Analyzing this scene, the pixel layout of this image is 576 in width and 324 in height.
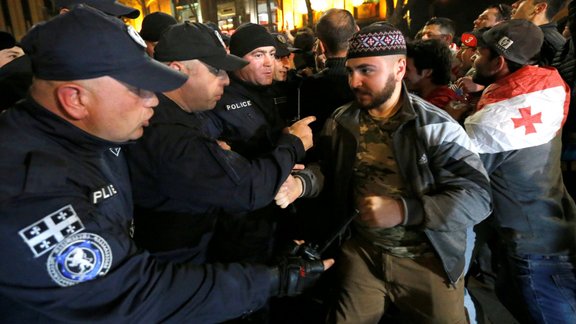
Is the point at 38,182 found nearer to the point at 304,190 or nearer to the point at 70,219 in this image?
the point at 70,219

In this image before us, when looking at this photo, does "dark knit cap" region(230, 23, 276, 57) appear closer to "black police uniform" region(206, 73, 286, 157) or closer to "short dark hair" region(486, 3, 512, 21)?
"black police uniform" region(206, 73, 286, 157)

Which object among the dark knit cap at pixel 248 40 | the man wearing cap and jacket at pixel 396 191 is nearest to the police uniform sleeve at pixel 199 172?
the man wearing cap and jacket at pixel 396 191

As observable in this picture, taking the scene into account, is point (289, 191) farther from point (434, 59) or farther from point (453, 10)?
point (453, 10)

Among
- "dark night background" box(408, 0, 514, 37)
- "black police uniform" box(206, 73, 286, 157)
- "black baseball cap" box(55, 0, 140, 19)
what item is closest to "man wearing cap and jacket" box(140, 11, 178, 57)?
"black baseball cap" box(55, 0, 140, 19)

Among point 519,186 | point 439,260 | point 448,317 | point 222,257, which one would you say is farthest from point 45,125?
point 519,186

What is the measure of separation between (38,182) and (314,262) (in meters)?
1.23

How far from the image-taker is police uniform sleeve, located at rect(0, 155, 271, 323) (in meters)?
1.09

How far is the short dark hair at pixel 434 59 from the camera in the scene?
3121mm

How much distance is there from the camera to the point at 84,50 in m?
1.23

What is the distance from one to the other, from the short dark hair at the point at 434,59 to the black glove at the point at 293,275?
221 centimetres

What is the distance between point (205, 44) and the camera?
218 centimetres

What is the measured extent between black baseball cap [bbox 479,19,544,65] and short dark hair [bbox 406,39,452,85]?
2.04 feet

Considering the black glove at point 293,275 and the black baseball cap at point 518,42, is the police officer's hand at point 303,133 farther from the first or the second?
the black baseball cap at point 518,42

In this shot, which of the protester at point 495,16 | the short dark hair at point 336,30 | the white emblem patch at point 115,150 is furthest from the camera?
the protester at point 495,16
